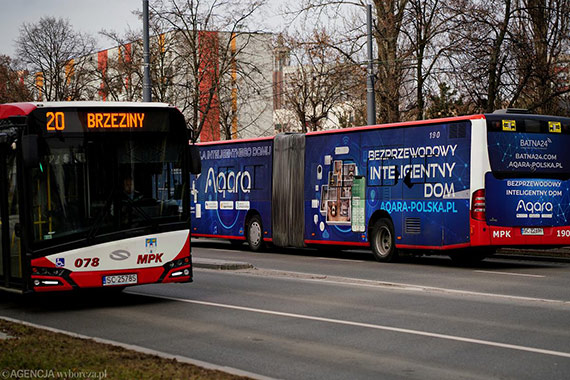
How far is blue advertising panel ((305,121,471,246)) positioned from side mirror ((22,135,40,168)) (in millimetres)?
10102

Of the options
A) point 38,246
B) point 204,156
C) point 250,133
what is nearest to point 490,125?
point 38,246

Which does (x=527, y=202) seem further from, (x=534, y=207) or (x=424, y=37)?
(x=424, y=37)

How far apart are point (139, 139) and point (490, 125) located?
28.3 ft

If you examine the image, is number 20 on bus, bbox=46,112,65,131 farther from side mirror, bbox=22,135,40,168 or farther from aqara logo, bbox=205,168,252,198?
aqara logo, bbox=205,168,252,198

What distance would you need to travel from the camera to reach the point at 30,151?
12875 millimetres

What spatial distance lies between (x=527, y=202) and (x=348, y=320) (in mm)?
9365

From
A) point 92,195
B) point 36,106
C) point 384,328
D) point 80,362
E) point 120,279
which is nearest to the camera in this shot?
point 80,362

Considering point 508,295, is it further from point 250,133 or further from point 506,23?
point 250,133

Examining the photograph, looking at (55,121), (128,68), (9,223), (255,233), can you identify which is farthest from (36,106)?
(128,68)

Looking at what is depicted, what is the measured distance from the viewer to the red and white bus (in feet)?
43.8

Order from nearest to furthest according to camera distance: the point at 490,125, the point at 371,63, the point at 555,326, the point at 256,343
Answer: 1. the point at 256,343
2. the point at 555,326
3. the point at 490,125
4. the point at 371,63

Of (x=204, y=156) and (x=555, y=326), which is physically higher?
(x=204, y=156)

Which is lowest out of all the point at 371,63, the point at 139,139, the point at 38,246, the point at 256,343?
the point at 256,343

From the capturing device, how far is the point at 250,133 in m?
82.2
